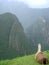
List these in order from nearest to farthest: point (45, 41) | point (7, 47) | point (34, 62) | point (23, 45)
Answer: point (34, 62), point (7, 47), point (23, 45), point (45, 41)

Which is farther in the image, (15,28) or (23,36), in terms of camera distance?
(15,28)

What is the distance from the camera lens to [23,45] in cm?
15575

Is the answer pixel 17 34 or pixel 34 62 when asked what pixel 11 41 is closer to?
pixel 17 34

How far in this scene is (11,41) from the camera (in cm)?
16525

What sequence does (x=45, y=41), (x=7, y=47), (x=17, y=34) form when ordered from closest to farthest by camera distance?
(x=7, y=47) → (x=17, y=34) → (x=45, y=41)

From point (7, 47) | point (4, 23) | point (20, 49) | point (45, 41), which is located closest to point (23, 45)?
point (20, 49)

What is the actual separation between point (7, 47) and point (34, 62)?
128 metres

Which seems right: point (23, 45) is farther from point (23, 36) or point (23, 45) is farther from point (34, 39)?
point (34, 39)

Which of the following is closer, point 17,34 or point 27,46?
point 27,46

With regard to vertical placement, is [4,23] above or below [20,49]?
above

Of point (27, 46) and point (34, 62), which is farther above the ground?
point (34, 62)

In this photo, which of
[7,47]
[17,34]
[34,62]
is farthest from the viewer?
[17,34]

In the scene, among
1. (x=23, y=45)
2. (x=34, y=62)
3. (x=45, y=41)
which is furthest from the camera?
(x=45, y=41)

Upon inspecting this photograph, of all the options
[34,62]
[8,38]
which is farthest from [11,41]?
[34,62]
